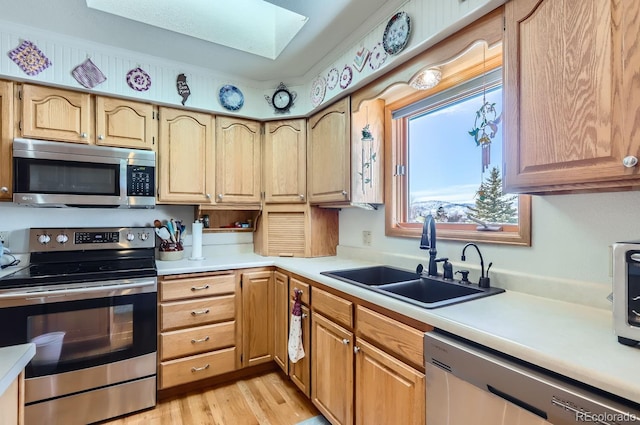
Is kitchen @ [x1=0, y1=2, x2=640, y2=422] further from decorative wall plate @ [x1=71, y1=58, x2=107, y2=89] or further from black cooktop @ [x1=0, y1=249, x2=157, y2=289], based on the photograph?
black cooktop @ [x1=0, y1=249, x2=157, y2=289]

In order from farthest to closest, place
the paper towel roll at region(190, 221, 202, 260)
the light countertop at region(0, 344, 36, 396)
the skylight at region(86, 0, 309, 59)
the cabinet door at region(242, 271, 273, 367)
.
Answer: the paper towel roll at region(190, 221, 202, 260)
the cabinet door at region(242, 271, 273, 367)
the skylight at region(86, 0, 309, 59)
the light countertop at region(0, 344, 36, 396)

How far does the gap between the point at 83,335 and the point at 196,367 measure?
70 centimetres

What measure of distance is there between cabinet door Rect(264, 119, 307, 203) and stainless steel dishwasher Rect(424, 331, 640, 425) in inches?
68.1

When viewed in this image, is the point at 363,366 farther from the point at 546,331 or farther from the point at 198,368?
the point at 198,368

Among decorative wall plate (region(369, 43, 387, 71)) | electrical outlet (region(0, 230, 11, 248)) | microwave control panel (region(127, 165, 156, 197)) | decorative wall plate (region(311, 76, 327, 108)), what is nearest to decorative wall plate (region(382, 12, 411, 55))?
decorative wall plate (region(369, 43, 387, 71))

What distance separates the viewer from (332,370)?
167cm

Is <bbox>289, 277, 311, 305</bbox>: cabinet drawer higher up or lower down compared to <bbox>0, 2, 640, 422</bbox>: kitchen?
lower down

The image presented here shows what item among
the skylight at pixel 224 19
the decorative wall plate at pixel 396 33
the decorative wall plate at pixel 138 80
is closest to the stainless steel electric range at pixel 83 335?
the decorative wall plate at pixel 138 80

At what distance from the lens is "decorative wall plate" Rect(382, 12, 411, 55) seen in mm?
1551

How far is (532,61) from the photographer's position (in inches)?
42.9

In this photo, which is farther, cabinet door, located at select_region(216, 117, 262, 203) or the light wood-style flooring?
cabinet door, located at select_region(216, 117, 262, 203)

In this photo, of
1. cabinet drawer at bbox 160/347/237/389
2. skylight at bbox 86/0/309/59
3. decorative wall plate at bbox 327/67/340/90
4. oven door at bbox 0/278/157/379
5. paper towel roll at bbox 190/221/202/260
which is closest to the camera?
oven door at bbox 0/278/157/379

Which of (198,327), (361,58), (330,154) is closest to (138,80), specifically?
(330,154)

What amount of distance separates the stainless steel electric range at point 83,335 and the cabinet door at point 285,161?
3.62 feet
